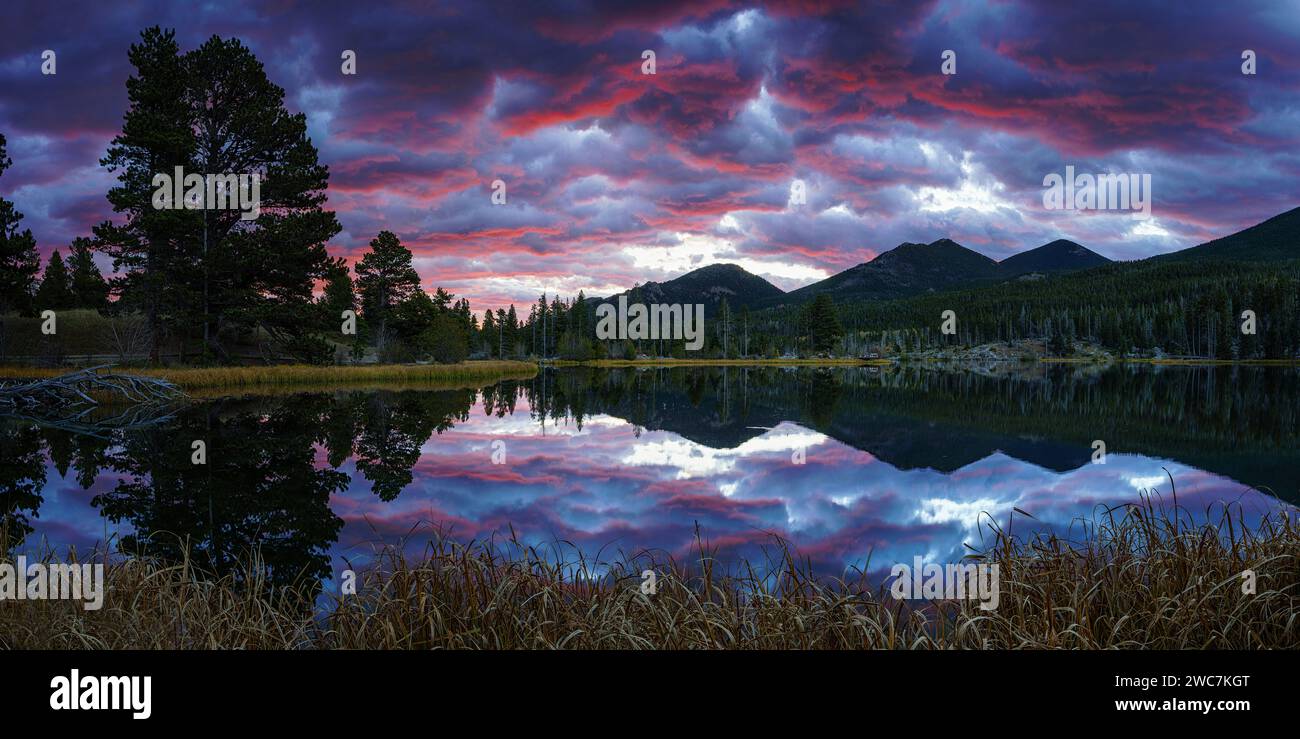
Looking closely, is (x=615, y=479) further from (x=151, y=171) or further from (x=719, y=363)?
(x=719, y=363)

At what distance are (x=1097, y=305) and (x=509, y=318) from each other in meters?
134

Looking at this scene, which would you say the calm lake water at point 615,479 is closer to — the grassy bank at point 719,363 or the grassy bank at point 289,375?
the grassy bank at point 289,375

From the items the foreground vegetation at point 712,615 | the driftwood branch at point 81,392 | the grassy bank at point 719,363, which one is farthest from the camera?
the grassy bank at point 719,363

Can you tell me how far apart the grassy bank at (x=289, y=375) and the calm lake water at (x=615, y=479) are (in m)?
6.91

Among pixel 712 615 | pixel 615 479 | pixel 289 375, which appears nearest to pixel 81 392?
pixel 289 375

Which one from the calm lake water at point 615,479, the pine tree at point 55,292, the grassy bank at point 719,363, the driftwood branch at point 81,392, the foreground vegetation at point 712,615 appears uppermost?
the pine tree at point 55,292

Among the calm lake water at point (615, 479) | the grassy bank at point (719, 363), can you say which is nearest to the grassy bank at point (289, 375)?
the calm lake water at point (615, 479)

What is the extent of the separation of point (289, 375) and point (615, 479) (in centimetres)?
2729

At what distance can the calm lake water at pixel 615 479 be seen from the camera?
8016mm

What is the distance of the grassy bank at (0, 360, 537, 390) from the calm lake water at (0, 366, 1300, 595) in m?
6.91

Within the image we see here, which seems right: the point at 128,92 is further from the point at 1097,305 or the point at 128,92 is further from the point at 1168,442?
the point at 1097,305

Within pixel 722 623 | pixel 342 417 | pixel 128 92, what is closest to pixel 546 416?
pixel 342 417

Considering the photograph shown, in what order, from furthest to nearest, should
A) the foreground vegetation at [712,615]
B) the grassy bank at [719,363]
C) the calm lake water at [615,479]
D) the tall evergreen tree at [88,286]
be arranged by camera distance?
the grassy bank at [719,363], the tall evergreen tree at [88,286], the calm lake water at [615,479], the foreground vegetation at [712,615]

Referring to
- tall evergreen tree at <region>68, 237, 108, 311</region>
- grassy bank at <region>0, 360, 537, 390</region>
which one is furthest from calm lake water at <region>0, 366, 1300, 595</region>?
tall evergreen tree at <region>68, 237, 108, 311</region>
